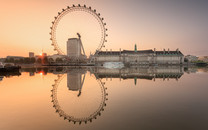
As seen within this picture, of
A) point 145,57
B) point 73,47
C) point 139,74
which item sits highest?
point 73,47

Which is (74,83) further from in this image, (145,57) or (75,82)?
(145,57)

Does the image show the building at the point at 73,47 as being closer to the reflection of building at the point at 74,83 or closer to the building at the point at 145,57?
the building at the point at 145,57

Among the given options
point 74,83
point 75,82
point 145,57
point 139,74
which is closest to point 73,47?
point 145,57

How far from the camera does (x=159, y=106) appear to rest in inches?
307

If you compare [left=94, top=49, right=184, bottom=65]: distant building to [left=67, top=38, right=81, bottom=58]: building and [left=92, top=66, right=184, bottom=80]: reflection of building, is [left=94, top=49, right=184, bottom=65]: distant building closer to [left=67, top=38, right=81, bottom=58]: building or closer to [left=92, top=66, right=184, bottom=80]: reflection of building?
[left=67, top=38, right=81, bottom=58]: building

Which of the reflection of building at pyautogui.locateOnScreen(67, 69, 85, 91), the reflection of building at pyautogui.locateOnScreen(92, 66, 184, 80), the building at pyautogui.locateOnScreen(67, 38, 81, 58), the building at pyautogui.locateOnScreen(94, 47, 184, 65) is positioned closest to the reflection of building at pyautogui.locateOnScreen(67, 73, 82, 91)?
the reflection of building at pyautogui.locateOnScreen(67, 69, 85, 91)

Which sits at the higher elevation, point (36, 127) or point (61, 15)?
point (61, 15)

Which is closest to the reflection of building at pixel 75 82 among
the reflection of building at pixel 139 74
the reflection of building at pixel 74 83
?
the reflection of building at pixel 74 83

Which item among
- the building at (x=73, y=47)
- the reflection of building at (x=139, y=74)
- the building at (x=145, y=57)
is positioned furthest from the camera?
the building at (x=145, y=57)

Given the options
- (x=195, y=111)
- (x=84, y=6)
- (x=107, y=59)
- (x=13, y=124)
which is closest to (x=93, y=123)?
(x=13, y=124)

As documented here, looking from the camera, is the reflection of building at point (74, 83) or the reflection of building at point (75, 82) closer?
the reflection of building at point (74, 83)

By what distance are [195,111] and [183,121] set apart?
1668 mm

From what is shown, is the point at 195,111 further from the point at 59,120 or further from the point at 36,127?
the point at 36,127

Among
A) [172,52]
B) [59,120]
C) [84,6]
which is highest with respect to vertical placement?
[84,6]
